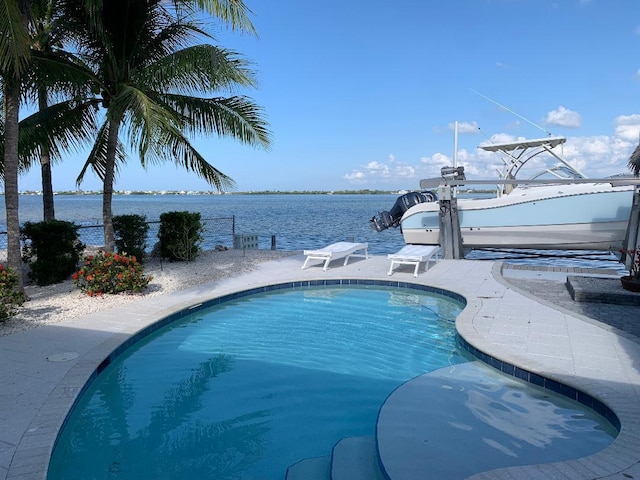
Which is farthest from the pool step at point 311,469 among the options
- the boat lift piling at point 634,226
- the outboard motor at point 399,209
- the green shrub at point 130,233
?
the outboard motor at point 399,209

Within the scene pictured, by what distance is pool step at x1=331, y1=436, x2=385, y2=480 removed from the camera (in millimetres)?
3182

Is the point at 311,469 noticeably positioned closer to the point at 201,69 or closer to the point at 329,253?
the point at 329,253

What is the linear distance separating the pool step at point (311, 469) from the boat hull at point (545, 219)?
11787mm

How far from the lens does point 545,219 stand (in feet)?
42.9

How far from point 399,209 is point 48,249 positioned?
40.2 ft

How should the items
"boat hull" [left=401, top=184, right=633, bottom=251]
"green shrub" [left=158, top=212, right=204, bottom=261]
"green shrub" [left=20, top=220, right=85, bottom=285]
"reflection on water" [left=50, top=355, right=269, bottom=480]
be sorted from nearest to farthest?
"reflection on water" [left=50, top=355, right=269, bottom=480] → "green shrub" [left=20, top=220, right=85, bottom=285] → "green shrub" [left=158, top=212, right=204, bottom=261] → "boat hull" [left=401, top=184, right=633, bottom=251]

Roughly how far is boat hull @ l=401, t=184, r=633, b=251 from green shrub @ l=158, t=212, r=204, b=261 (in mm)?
7439

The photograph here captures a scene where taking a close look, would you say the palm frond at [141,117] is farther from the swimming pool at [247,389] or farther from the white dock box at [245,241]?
the white dock box at [245,241]

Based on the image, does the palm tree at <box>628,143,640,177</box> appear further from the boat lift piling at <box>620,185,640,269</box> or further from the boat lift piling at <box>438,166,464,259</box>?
the boat lift piling at <box>438,166,464,259</box>

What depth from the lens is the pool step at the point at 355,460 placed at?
3182 millimetres

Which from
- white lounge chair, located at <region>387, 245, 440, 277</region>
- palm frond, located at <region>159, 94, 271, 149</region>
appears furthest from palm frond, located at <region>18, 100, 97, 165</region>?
white lounge chair, located at <region>387, 245, 440, 277</region>

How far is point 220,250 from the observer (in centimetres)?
1384

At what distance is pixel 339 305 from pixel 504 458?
16.6 ft

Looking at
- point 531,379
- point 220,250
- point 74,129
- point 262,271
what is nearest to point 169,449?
point 531,379
